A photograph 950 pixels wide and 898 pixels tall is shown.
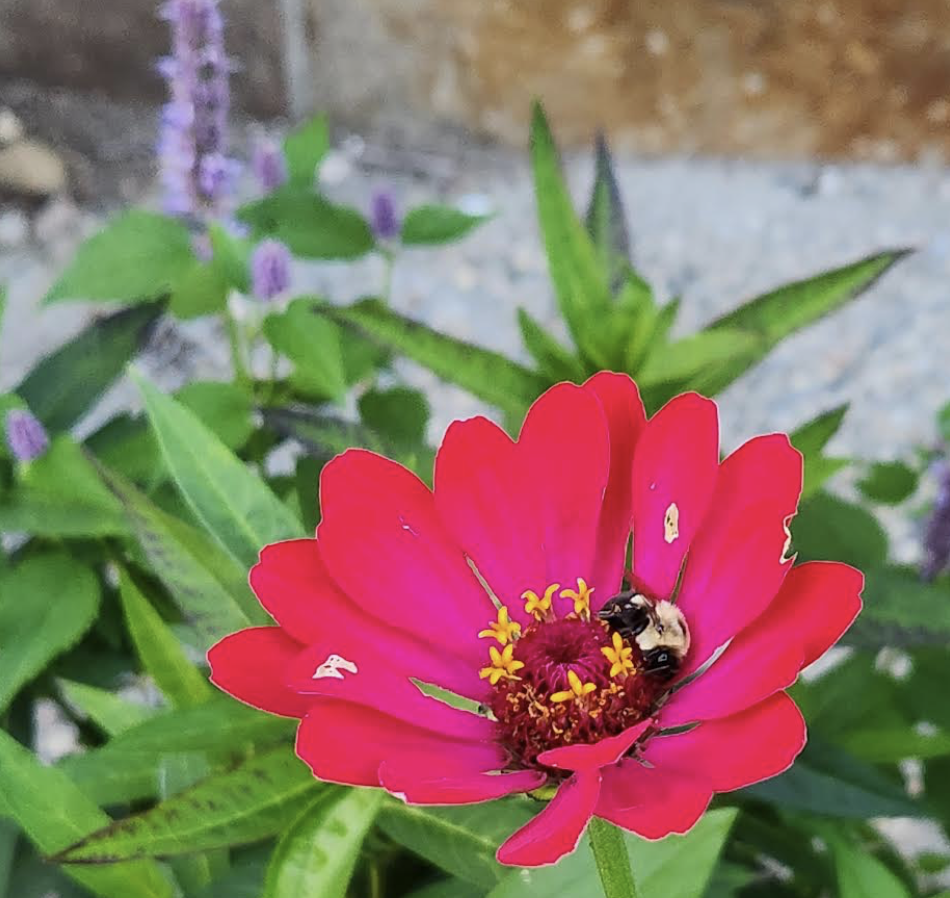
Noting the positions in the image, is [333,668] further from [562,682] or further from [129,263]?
[129,263]

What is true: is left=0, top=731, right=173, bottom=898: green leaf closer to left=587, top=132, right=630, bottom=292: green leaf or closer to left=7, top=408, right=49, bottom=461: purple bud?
left=7, top=408, right=49, bottom=461: purple bud

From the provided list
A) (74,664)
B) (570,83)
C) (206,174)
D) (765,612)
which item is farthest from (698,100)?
(765,612)

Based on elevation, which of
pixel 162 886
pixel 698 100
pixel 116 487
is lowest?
pixel 162 886

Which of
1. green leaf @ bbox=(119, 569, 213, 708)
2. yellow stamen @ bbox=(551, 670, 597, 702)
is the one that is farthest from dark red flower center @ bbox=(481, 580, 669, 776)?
green leaf @ bbox=(119, 569, 213, 708)

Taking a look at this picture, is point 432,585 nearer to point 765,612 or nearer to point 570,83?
point 765,612

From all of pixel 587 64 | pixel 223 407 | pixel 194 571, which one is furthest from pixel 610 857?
pixel 587 64

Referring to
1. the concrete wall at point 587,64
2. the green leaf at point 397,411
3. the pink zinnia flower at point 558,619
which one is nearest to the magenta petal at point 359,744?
the pink zinnia flower at point 558,619

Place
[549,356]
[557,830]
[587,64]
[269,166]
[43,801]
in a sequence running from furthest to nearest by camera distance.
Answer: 1. [587,64]
2. [269,166]
3. [549,356]
4. [43,801]
5. [557,830]
